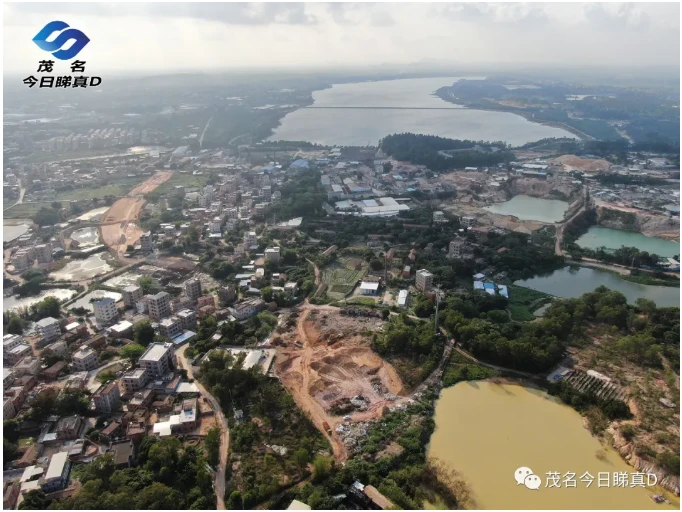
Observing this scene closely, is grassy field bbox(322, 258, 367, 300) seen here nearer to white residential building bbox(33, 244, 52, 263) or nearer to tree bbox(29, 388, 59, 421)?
tree bbox(29, 388, 59, 421)

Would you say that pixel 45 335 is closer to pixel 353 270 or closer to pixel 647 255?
pixel 353 270

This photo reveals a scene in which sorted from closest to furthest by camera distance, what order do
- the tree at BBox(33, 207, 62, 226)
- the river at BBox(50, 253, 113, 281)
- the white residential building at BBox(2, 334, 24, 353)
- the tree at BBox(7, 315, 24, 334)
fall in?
1. the white residential building at BBox(2, 334, 24, 353)
2. the tree at BBox(7, 315, 24, 334)
3. the river at BBox(50, 253, 113, 281)
4. the tree at BBox(33, 207, 62, 226)

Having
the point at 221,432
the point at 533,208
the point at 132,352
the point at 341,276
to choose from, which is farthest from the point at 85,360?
the point at 533,208

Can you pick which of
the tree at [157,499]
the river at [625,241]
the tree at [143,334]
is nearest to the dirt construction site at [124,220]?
the tree at [143,334]

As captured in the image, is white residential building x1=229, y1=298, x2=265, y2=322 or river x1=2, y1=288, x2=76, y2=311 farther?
river x1=2, y1=288, x2=76, y2=311

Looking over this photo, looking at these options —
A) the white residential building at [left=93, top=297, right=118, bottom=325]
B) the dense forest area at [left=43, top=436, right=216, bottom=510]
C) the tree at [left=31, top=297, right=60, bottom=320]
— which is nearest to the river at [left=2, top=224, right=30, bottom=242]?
the tree at [left=31, top=297, right=60, bottom=320]

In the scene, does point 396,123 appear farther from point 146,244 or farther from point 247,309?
point 247,309
